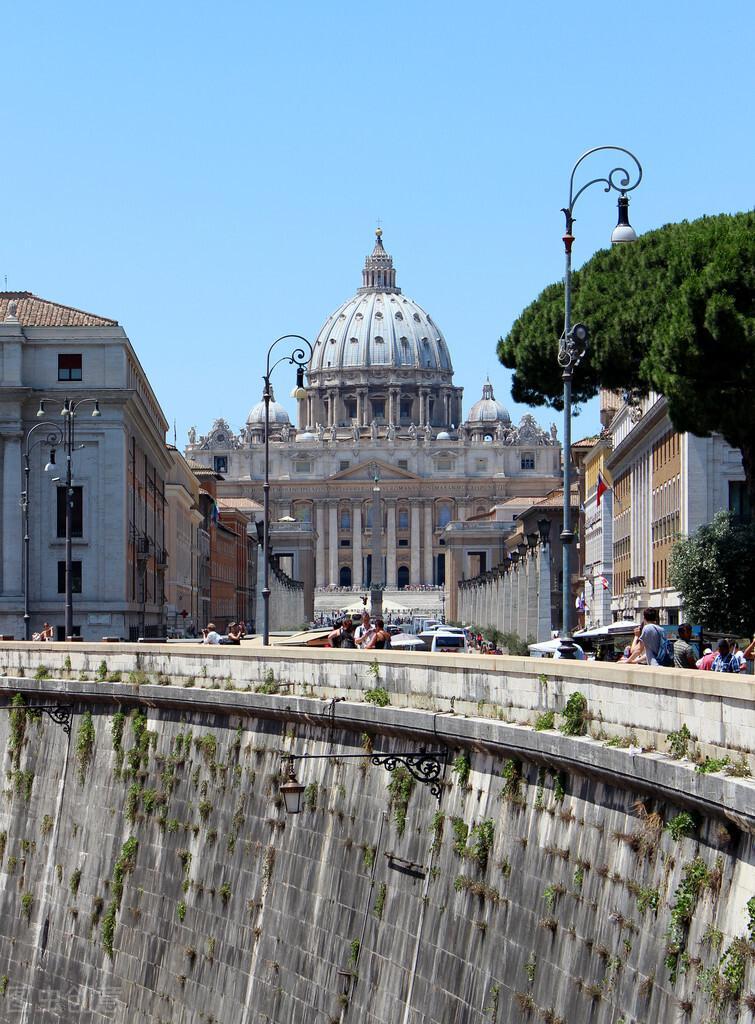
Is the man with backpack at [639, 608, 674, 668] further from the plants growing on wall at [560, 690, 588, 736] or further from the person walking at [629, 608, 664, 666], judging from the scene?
the plants growing on wall at [560, 690, 588, 736]

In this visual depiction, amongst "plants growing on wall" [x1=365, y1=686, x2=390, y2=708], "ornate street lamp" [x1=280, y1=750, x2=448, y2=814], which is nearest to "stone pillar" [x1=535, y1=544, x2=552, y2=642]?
"plants growing on wall" [x1=365, y1=686, x2=390, y2=708]

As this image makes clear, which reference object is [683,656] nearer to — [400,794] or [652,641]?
[652,641]

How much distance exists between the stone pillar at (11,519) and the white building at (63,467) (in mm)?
30

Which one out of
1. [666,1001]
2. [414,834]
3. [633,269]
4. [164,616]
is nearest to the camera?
[666,1001]

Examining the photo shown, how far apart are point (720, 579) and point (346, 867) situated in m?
21.7

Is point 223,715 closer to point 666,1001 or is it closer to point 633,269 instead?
point 666,1001

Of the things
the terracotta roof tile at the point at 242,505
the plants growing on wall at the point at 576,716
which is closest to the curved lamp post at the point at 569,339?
the plants growing on wall at the point at 576,716

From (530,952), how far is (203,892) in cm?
880

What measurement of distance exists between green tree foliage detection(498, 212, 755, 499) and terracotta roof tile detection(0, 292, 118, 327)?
24.5 m

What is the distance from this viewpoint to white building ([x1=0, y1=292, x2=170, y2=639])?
60.1m

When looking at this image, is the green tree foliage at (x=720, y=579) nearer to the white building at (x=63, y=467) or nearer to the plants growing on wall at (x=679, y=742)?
the white building at (x=63, y=467)

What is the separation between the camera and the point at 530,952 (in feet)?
50.1

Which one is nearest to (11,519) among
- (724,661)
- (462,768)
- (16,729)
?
(16,729)

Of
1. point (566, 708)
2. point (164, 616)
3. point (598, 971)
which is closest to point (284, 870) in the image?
point (566, 708)
